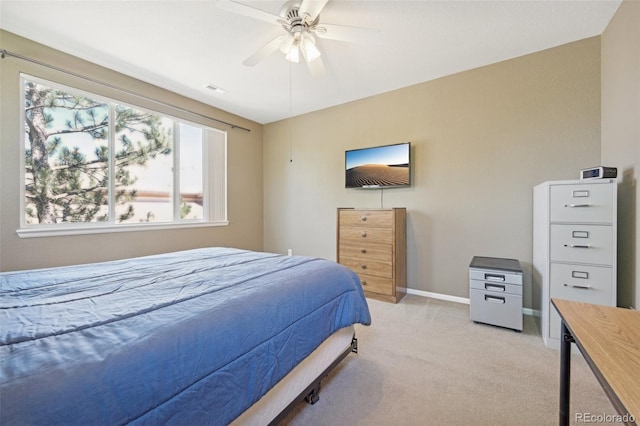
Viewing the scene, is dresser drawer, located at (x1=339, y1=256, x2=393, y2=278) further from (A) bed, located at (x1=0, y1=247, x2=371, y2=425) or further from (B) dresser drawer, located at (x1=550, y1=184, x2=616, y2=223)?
(B) dresser drawer, located at (x1=550, y1=184, x2=616, y2=223)

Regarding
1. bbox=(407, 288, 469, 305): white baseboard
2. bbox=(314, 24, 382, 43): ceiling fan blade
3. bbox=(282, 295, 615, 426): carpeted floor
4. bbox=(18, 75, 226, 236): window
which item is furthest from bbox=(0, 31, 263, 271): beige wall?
bbox=(407, 288, 469, 305): white baseboard

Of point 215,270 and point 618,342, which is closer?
point 618,342

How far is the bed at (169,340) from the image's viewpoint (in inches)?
25.1

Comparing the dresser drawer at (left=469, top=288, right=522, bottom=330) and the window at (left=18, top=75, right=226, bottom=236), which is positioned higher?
the window at (left=18, top=75, right=226, bottom=236)

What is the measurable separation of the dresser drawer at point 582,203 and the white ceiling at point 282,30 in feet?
4.70

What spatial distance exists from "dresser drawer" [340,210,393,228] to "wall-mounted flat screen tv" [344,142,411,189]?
49cm

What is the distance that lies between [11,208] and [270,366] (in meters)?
2.88

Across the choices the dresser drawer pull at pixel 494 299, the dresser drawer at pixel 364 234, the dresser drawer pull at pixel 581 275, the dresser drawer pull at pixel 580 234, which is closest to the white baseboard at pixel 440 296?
the dresser drawer pull at pixel 494 299

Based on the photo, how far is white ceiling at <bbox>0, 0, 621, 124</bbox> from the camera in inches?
79.8

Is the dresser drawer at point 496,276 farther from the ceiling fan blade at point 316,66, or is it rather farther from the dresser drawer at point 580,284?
the ceiling fan blade at point 316,66

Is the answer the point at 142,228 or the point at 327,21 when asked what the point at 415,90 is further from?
the point at 142,228

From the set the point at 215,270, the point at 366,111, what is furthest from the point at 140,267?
the point at 366,111

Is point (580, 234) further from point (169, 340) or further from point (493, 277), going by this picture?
point (169, 340)

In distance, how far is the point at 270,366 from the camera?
1.08 m
